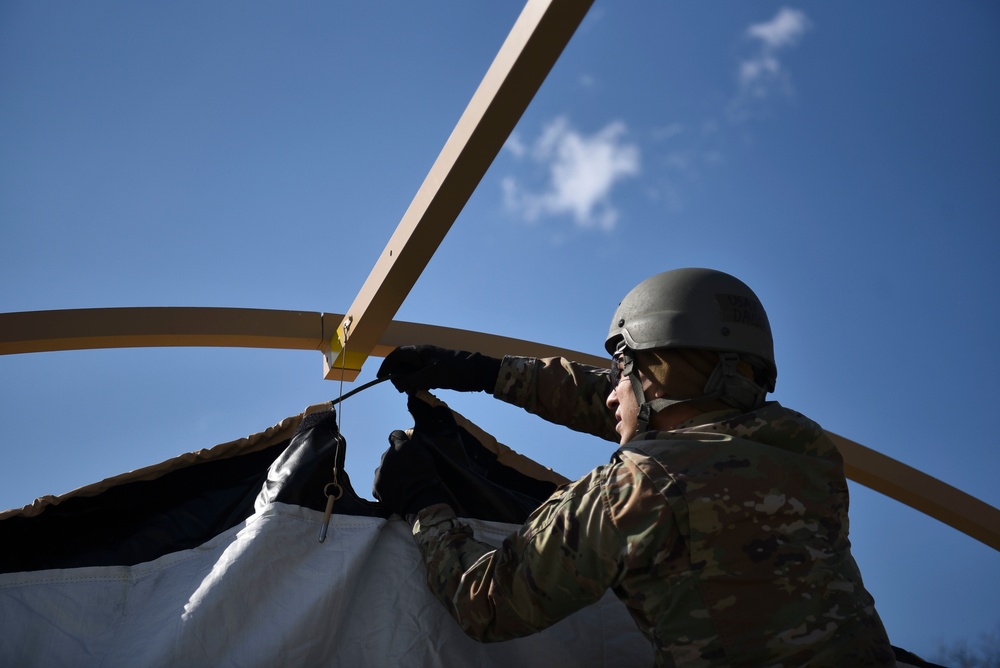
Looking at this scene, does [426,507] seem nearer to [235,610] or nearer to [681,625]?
[235,610]

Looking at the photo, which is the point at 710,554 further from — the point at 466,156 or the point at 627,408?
the point at 466,156

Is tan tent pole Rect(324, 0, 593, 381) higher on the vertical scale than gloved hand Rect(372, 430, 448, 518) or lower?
higher

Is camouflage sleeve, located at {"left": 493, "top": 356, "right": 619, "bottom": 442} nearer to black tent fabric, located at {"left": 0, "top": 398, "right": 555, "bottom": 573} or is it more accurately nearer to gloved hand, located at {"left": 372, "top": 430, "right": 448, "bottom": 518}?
black tent fabric, located at {"left": 0, "top": 398, "right": 555, "bottom": 573}

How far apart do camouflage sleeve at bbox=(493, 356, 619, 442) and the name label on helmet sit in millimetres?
590

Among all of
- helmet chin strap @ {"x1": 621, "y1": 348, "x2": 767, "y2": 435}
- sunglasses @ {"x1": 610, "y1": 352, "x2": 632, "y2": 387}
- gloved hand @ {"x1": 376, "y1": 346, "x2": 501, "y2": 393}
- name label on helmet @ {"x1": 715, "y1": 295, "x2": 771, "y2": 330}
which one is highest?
gloved hand @ {"x1": 376, "y1": 346, "x2": 501, "y2": 393}

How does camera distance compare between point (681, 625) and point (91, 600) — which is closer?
point (681, 625)

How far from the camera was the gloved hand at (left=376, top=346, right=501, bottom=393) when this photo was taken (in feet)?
9.50

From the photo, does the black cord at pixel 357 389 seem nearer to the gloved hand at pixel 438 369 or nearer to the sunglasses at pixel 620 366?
the gloved hand at pixel 438 369

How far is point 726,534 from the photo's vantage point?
1970 mm

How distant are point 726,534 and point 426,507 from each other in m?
0.97

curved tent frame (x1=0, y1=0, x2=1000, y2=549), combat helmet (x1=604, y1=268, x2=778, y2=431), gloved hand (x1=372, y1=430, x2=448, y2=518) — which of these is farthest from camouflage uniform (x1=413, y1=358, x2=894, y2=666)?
curved tent frame (x1=0, y1=0, x2=1000, y2=549)

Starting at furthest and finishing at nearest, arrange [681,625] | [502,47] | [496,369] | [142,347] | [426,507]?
[142,347]
[496,369]
[426,507]
[502,47]
[681,625]

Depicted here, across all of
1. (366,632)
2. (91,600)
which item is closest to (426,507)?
(366,632)

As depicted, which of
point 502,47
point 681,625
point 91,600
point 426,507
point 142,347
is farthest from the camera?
point 142,347
